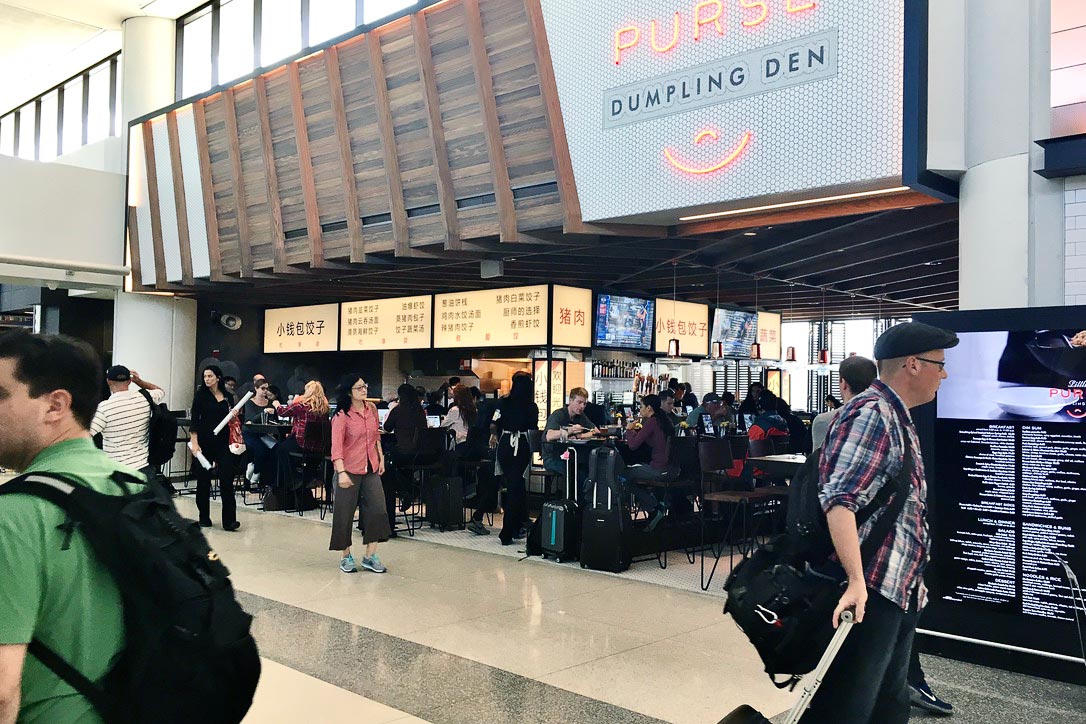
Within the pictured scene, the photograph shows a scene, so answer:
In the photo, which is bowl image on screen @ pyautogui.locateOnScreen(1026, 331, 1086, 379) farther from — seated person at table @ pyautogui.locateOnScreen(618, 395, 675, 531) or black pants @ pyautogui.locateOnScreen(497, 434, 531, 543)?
black pants @ pyautogui.locateOnScreen(497, 434, 531, 543)

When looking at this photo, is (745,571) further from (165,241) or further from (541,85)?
(165,241)

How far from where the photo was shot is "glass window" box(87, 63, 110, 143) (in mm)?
14898

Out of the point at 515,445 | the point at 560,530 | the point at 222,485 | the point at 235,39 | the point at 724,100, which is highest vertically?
the point at 235,39

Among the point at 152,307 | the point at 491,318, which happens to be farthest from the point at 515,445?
the point at 152,307

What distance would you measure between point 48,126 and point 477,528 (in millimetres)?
13413

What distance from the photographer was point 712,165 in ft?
20.6

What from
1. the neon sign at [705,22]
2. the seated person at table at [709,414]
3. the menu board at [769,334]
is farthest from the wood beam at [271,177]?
the menu board at [769,334]

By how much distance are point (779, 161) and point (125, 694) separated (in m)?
5.44

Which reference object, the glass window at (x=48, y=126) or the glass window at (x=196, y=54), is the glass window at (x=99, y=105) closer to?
the glass window at (x=48, y=126)

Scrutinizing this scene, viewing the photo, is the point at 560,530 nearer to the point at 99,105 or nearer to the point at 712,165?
the point at 712,165

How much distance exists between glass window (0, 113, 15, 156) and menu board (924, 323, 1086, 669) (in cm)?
1935

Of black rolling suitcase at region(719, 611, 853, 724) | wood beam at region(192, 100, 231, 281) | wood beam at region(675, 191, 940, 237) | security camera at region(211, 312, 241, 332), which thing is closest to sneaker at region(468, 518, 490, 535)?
wood beam at region(675, 191, 940, 237)

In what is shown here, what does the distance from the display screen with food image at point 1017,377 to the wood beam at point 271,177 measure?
26.3 feet

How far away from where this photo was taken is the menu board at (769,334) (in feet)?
47.8
